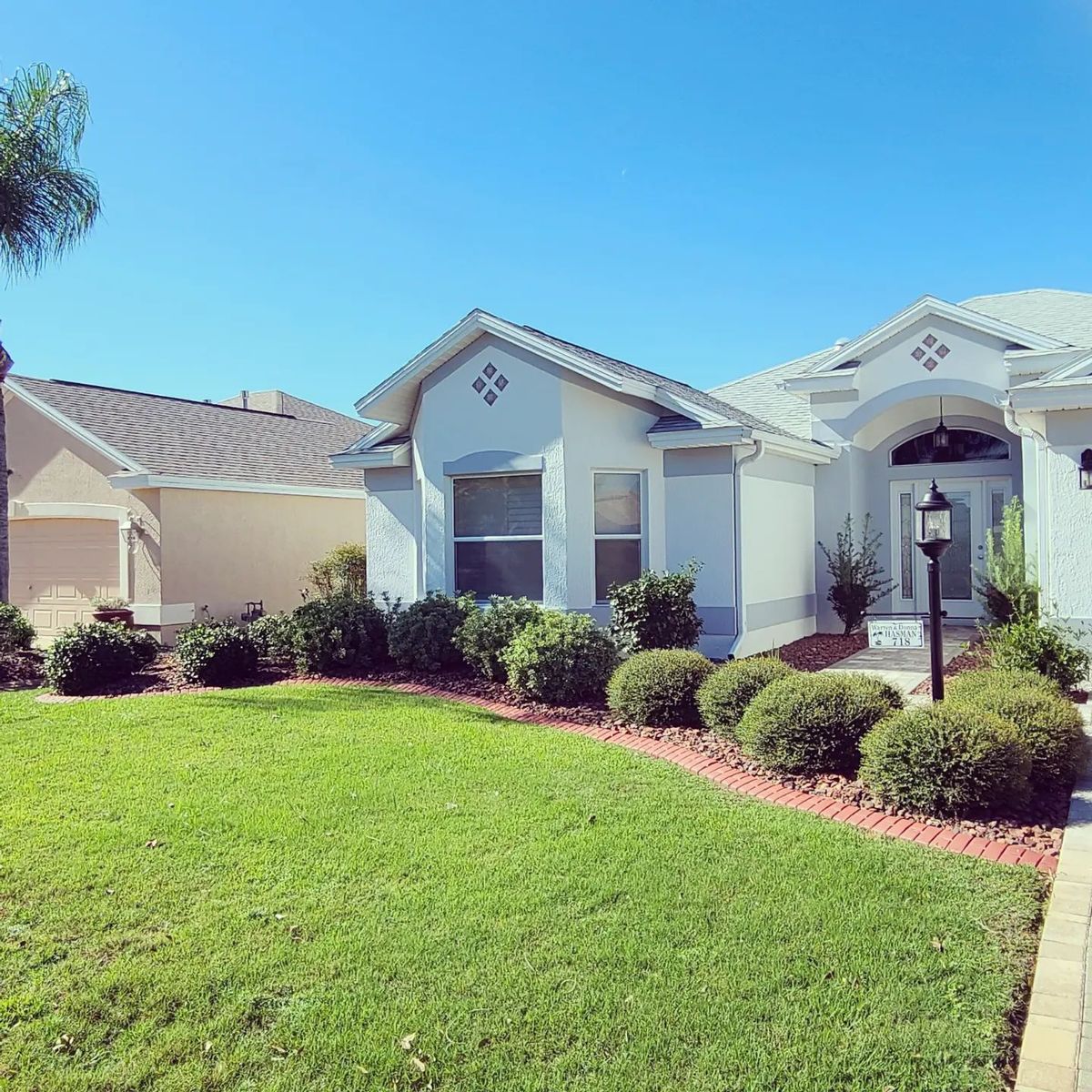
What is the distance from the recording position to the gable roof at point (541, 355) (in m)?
11.9

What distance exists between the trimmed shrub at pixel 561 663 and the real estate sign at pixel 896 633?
3149mm

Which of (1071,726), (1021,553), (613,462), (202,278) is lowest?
(1071,726)

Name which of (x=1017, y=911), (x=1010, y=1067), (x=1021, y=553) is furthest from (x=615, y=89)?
(x=1010, y=1067)

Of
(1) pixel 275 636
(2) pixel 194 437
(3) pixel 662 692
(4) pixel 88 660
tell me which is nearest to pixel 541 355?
(1) pixel 275 636

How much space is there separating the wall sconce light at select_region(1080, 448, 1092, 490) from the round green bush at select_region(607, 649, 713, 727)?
16.1 feet

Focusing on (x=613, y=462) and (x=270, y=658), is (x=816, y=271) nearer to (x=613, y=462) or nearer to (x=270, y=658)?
(x=613, y=462)

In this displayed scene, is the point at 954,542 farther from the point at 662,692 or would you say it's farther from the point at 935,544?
the point at 662,692

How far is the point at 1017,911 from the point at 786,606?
9751 mm

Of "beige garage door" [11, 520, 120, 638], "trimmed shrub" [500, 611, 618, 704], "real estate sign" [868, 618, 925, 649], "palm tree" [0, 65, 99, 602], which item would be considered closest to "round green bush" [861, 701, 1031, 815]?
"real estate sign" [868, 618, 925, 649]

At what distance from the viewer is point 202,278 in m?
19.3

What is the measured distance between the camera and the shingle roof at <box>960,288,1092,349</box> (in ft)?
51.3

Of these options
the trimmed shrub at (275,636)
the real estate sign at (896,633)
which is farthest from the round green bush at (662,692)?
A: the trimmed shrub at (275,636)

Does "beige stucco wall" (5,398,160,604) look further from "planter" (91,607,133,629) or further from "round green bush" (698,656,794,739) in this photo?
"round green bush" (698,656,794,739)

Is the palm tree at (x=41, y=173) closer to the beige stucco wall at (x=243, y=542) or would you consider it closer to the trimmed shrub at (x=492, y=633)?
the beige stucco wall at (x=243, y=542)
